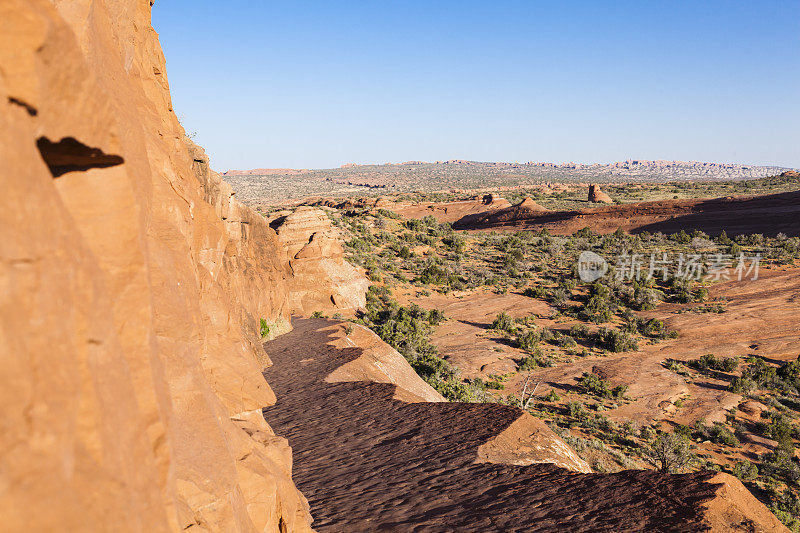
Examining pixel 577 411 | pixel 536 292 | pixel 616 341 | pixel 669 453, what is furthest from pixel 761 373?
pixel 536 292

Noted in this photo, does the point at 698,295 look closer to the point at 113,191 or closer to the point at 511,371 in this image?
the point at 511,371

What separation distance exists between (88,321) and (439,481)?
7.95 meters

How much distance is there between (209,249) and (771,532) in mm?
10413

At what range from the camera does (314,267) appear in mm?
27906

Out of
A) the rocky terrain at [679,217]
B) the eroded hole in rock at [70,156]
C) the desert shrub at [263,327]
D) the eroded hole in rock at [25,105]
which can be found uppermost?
the eroded hole in rock at [25,105]

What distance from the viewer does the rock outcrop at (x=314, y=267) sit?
27.5m

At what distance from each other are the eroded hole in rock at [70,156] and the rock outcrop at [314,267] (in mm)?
24605

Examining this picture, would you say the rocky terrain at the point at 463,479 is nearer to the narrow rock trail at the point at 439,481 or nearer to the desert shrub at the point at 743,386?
the narrow rock trail at the point at 439,481

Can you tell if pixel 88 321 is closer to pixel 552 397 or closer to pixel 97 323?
pixel 97 323

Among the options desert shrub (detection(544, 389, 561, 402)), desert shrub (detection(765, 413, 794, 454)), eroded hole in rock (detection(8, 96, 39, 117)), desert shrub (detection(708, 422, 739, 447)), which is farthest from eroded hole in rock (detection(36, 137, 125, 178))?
desert shrub (detection(765, 413, 794, 454))

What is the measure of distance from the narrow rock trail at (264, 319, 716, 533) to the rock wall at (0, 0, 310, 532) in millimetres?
3211

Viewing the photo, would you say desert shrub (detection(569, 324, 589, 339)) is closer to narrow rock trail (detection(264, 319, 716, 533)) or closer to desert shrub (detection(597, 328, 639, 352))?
desert shrub (detection(597, 328, 639, 352))

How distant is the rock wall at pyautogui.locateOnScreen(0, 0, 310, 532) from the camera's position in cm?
186

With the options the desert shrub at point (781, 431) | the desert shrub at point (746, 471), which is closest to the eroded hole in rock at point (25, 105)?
the desert shrub at point (746, 471)
